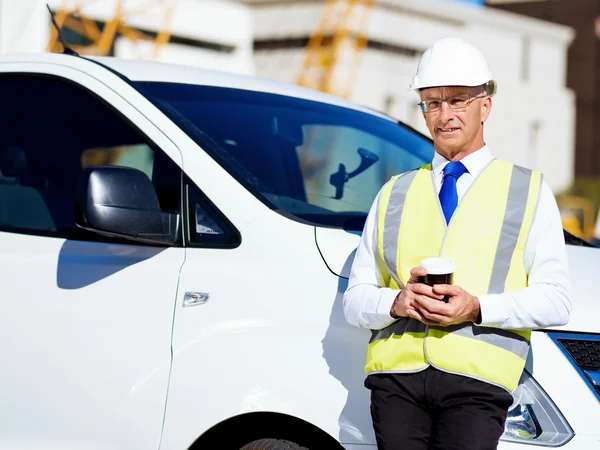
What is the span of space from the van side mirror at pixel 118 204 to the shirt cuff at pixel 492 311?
1079 mm

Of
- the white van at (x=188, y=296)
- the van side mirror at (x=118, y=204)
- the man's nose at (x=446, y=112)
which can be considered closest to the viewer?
the man's nose at (x=446, y=112)

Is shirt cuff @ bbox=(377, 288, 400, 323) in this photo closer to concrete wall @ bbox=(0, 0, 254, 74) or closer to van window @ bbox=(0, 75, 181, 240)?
van window @ bbox=(0, 75, 181, 240)

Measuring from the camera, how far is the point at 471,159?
2865mm

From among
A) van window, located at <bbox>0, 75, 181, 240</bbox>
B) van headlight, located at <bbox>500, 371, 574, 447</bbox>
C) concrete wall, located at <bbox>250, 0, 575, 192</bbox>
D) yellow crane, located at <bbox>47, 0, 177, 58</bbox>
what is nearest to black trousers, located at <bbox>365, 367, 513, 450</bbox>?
van headlight, located at <bbox>500, 371, 574, 447</bbox>

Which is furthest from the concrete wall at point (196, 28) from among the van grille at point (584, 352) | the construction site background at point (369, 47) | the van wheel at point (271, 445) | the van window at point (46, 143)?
the van grille at point (584, 352)

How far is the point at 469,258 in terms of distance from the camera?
8.79ft

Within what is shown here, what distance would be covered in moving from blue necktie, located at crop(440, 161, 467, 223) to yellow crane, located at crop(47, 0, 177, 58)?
31918 millimetres

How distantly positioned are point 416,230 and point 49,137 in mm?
1769

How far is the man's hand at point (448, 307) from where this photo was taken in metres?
2.55

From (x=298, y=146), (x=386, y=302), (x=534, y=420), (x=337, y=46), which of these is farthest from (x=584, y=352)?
(x=337, y=46)

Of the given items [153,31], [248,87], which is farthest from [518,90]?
[248,87]

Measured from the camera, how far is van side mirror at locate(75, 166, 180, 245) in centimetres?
312

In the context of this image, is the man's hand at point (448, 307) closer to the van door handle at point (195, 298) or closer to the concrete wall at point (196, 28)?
the van door handle at point (195, 298)

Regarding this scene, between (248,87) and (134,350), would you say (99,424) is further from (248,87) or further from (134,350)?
(248,87)
